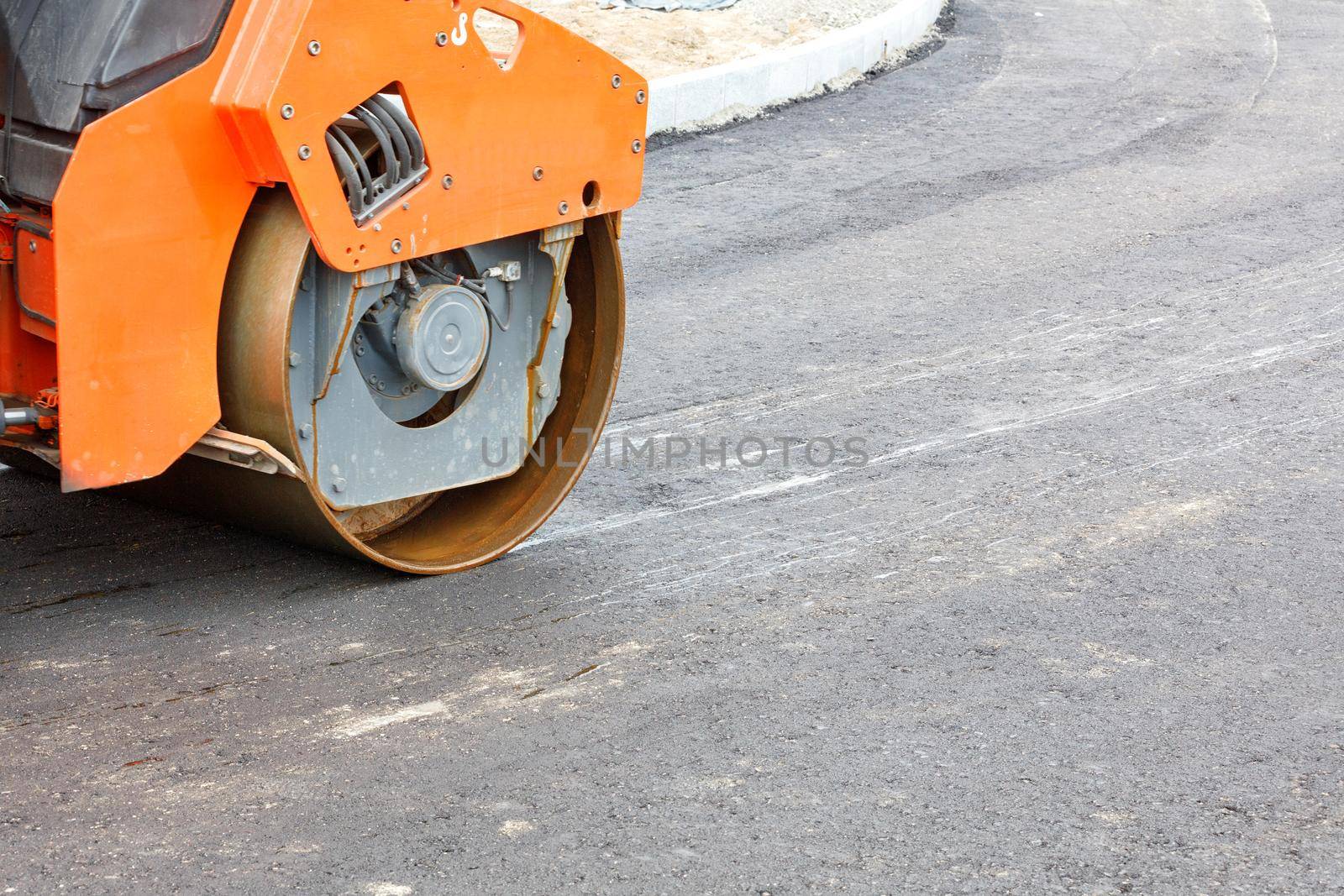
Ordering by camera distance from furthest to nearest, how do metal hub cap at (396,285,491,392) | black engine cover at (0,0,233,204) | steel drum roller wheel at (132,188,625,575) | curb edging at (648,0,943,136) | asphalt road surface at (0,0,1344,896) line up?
curb edging at (648,0,943,136) → metal hub cap at (396,285,491,392) → steel drum roller wheel at (132,188,625,575) → black engine cover at (0,0,233,204) → asphalt road surface at (0,0,1344,896)

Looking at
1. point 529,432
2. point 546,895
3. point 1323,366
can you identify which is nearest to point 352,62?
point 529,432

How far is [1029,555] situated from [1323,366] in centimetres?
242

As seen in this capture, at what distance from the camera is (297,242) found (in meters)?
3.98

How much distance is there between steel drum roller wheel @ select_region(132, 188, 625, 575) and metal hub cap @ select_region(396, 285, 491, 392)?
0.43m

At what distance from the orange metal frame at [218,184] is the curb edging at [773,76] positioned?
5865mm

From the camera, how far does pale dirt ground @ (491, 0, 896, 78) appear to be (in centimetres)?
1136

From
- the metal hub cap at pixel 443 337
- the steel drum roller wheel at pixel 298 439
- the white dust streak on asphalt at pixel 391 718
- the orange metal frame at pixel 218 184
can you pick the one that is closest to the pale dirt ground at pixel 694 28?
the steel drum roller wheel at pixel 298 439

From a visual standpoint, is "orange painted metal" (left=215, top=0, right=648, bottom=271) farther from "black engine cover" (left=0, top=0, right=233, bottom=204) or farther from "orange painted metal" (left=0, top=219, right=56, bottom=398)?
"orange painted metal" (left=0, top=219, right=56, bottom=398)

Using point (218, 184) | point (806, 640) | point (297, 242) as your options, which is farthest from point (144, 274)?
point (806, 640)

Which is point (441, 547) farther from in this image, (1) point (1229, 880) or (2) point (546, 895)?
(1) point (1229, 880)

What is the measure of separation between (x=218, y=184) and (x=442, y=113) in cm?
60

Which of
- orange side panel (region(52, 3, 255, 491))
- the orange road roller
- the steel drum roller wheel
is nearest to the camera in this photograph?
orange side panel (region(52, 3, 255, 491))

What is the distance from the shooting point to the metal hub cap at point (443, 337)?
4367 mm

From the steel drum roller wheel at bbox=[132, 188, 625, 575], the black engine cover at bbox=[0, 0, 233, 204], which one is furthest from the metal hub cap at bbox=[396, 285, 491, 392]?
the black engine cover at bbox=[0, 0, 233, 204]
